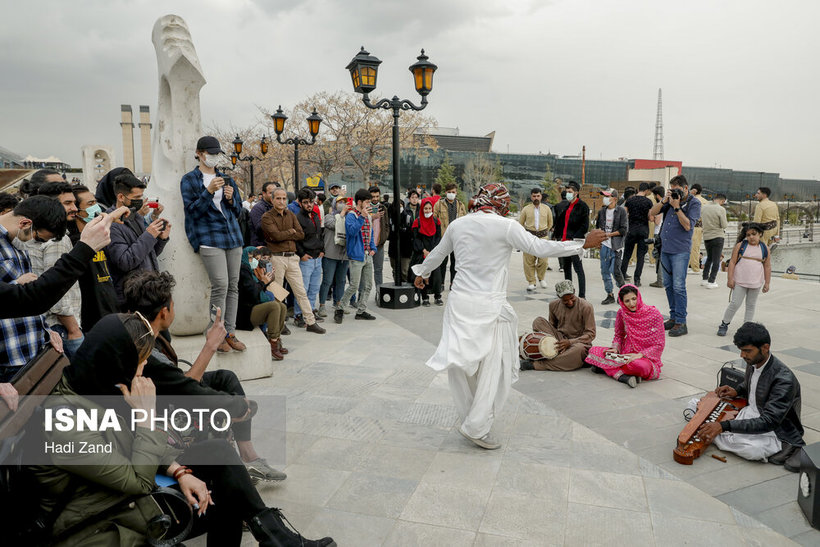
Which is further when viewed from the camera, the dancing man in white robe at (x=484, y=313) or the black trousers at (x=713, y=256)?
the black trousers at (x=713, y=256)

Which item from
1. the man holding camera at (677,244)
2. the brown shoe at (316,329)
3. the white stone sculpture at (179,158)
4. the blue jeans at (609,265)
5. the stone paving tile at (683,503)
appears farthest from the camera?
the blue jeans at (609,265)

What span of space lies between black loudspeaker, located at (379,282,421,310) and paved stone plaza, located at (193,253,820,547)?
2.54 m

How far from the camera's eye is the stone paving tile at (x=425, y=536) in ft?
8.57

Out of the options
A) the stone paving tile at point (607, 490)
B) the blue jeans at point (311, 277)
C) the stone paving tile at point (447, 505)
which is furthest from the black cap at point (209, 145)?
the stone paving tile at point (607, 490)

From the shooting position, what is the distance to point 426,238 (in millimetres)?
8484

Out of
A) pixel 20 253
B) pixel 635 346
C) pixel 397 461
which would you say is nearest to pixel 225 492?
pixel 397 461

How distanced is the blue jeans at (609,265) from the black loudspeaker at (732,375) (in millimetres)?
4740

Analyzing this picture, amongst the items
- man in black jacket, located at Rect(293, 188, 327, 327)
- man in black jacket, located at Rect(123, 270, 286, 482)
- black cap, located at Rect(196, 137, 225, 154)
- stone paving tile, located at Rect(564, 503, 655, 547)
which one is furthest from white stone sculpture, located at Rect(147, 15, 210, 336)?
stone paving tile, located at Rect(564, 503, 655, 547)

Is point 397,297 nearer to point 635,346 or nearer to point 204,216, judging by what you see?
point 635,346

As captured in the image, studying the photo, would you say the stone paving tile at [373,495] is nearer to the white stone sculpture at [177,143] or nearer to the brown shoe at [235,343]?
the brown shoe at [235,343]

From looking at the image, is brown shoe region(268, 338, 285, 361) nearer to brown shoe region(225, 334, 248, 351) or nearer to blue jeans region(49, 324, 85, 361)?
brown shoe region(225, 334, 248, 351)

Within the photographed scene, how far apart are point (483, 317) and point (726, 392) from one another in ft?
6.09

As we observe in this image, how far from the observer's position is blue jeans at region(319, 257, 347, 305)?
7.48 meters

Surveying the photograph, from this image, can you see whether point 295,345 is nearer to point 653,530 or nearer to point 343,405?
point 343,405
